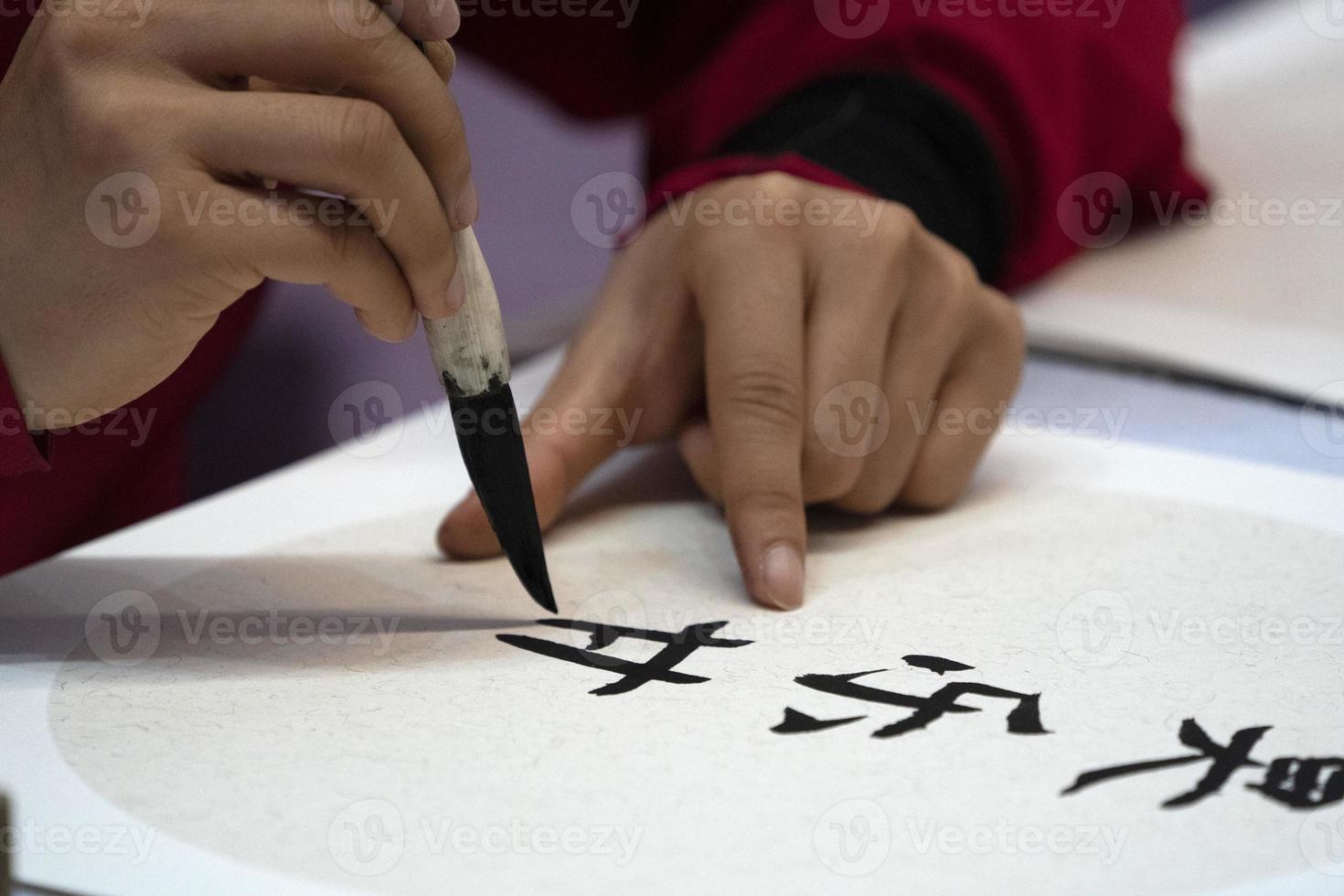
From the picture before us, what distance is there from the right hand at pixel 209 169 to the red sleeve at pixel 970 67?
0.77 ft

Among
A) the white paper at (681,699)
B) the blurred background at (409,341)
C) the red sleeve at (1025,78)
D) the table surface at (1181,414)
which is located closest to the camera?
the white paper at (681,699)

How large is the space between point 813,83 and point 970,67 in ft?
0.32

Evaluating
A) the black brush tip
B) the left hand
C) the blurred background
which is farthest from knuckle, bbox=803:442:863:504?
the blurred background

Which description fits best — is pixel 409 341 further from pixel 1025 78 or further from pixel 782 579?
pixel 782 579

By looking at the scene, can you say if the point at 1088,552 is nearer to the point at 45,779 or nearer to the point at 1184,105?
the point at 45,779

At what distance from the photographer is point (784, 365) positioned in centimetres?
49

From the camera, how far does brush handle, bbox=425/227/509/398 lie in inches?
14.9

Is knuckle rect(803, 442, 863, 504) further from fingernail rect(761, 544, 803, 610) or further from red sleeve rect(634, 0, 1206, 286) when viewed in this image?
red sleeve rect(634, 0, 1206, 286)

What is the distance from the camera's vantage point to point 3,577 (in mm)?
460

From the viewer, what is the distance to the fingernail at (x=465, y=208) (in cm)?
37

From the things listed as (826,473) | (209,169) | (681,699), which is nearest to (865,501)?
(826,473)

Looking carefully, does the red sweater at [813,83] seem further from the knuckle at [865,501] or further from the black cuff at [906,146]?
the knuckle at [865,501]

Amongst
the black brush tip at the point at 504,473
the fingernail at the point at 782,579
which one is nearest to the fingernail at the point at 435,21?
the black brush tip at the point at 504,473

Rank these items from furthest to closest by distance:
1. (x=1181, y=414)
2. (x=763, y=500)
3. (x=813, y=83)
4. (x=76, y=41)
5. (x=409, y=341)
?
(x=409, y=341) → (x=813, y=83) → (x=1181, y=414) → (x=763, y=500) → (x=76, y=41)
